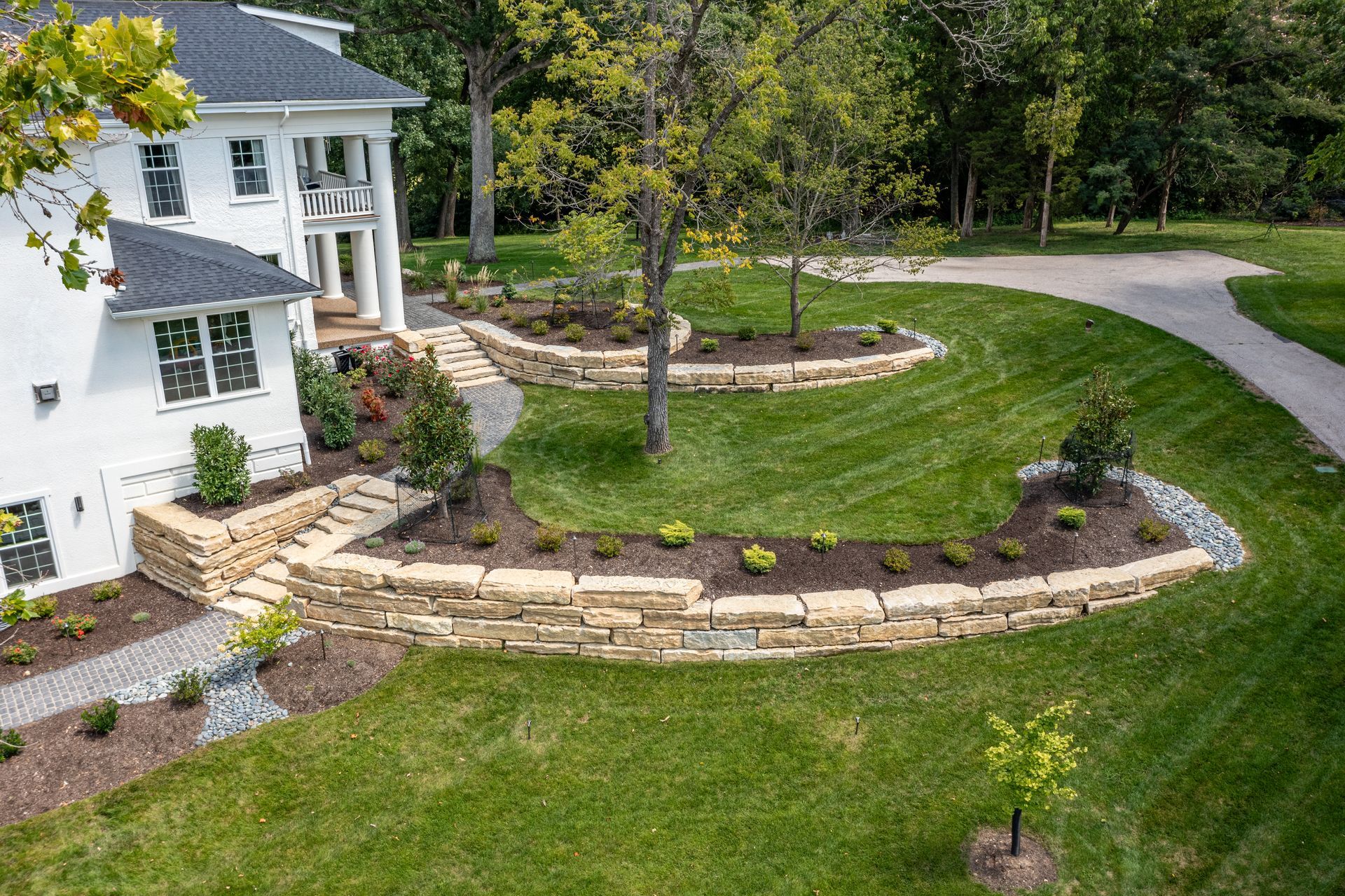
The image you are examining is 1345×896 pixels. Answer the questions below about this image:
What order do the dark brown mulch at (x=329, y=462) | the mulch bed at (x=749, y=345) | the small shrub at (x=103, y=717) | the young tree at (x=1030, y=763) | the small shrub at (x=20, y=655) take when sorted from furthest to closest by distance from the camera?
the mulch bed at (x=749, y=345) < the dark brown mulch at (x=329, y=462) < the small shrub at (x=20, y=655) < the small shrub at (x=103, y=717) < the young tree at (x=1030, y=763)

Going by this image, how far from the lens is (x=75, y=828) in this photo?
31.0 feet

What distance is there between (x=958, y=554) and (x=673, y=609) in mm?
3874

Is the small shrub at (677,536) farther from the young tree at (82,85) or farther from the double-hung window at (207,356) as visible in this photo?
the young tree at (82,85)

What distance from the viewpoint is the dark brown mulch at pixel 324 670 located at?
11.4m

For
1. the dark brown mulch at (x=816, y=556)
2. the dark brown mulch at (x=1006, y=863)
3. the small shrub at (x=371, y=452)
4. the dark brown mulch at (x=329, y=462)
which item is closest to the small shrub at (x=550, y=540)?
the dark brown mulch at (x=816, y=556)

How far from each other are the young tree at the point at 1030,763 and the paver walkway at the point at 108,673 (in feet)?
32.0

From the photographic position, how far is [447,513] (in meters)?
13.8

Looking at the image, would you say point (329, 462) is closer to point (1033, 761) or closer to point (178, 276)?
point (178, 276)

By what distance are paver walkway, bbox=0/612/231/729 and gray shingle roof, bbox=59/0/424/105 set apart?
1070 cm

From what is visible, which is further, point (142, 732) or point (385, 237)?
point (385, 237)

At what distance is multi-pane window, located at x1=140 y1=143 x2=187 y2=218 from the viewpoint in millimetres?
18297

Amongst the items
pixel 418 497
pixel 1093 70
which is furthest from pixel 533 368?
pixel 1093 70

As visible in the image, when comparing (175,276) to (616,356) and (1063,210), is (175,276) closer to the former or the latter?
(616,356)

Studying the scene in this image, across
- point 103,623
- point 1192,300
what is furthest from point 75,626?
point 1192,300
